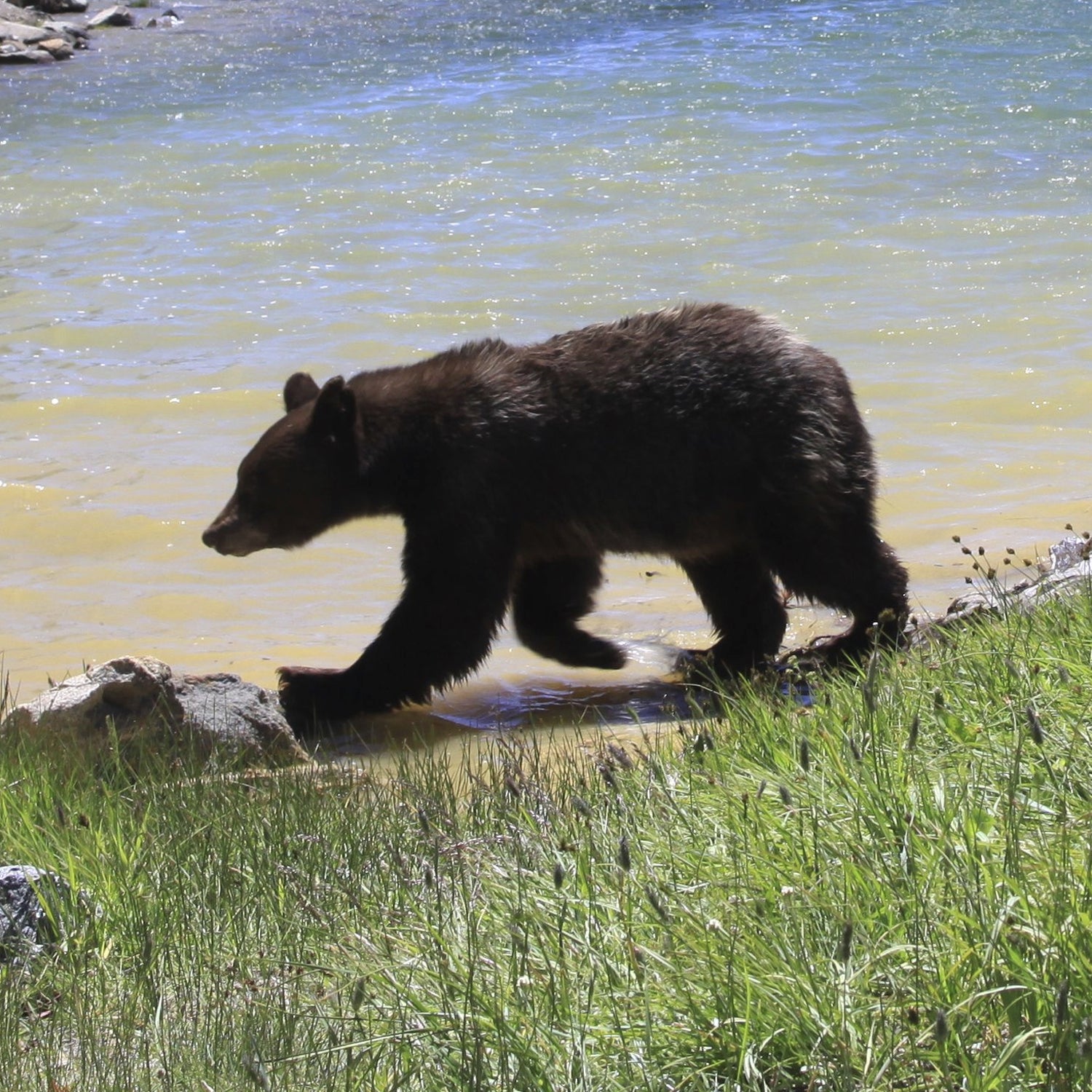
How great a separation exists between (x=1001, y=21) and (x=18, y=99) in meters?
16.9

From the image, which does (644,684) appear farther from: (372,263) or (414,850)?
(372,263)

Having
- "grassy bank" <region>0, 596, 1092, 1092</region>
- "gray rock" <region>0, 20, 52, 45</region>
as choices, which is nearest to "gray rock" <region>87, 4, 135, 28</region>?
"gray rock" <region>0, 20, 52, 45</region>

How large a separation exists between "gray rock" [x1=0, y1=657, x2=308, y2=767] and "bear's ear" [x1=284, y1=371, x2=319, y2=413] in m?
1.84

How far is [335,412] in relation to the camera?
673cm

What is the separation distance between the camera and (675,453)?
6.50 m

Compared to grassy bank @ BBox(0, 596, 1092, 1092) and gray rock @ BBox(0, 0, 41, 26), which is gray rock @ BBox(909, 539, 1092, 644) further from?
gray rock @ BBox(0, 0, 41, 26)

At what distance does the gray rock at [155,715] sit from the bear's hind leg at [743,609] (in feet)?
6.64

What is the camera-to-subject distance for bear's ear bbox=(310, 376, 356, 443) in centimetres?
Answer: 665

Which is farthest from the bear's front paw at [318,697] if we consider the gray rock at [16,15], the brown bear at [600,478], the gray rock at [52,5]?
the gray rock at [52,5]

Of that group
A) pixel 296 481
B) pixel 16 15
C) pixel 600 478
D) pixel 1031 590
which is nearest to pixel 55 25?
pixel 16 15

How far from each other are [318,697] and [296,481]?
103 cm

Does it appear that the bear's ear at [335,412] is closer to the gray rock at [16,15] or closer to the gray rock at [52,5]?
the gray rock at [16,15]

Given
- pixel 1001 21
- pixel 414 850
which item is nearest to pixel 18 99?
pixel 1001 21

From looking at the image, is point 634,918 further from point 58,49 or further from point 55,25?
point 55,25
